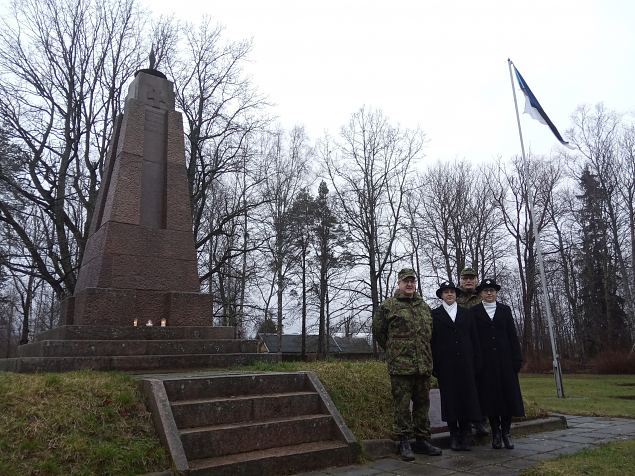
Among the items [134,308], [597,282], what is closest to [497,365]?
[134,308]

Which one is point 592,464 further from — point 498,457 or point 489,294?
point 489,294

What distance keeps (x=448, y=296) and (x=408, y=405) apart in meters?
1.41

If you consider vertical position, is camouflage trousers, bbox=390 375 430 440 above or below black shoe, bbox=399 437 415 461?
above

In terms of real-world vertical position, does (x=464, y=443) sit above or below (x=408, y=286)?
below

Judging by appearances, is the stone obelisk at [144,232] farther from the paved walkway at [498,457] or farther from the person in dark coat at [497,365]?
the person in dark coat at [497,365]

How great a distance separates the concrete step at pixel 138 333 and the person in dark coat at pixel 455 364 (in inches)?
143

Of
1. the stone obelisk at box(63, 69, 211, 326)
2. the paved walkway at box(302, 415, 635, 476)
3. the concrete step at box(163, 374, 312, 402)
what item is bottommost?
the paved walkway at box(302, 415, 635, 476)

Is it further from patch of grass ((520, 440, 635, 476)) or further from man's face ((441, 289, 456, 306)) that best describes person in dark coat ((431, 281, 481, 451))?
patch of grass ((520, 440, 635, 476))

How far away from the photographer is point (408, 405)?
537cm

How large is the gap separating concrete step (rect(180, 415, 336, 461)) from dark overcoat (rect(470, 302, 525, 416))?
193 centimetres

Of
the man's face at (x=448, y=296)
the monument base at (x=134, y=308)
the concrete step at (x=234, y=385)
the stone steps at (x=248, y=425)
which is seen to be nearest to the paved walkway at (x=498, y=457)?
the stone steps at (x=248, y=425)

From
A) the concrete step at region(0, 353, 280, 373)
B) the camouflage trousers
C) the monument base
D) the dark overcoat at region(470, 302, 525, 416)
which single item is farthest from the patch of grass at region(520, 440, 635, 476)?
the monument base

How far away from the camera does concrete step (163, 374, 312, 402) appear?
16.4 ft

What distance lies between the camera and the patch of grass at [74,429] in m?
3.83
